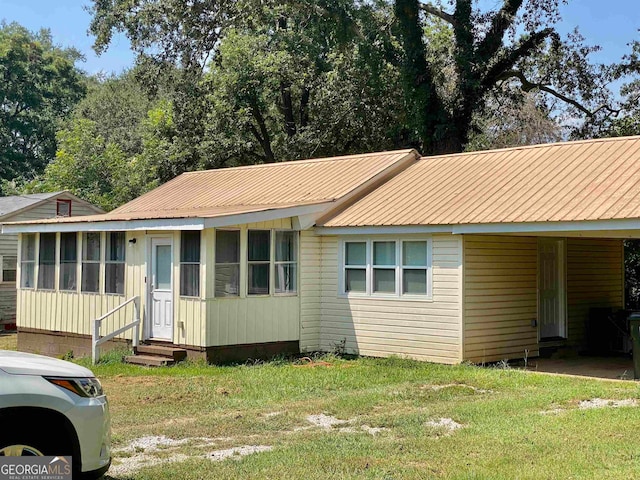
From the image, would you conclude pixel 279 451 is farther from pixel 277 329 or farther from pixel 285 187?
pixel 285 187

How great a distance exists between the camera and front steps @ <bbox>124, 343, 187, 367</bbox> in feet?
48.9

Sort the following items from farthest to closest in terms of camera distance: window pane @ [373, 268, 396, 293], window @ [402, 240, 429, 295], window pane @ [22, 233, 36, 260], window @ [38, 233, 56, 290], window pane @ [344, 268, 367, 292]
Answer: window pane @ [22, 233, 36, 260], window @ [38, 233, 56, 290], window pane @ [344, 268, 367, 292], window pane @ [373, 268, 396, 293], window @ [402, 240, 429, 295]

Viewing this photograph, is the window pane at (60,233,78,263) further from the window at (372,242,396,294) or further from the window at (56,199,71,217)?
the window at (56,199,71,217)

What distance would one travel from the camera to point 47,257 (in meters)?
18.5

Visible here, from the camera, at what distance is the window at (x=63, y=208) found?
2614 cm

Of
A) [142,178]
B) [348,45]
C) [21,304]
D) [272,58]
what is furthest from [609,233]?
[142,178]

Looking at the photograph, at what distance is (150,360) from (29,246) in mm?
5769

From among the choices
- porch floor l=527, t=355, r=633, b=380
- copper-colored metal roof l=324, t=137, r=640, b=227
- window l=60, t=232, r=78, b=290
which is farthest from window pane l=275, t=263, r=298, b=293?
window l=60, t=232, r=78, b=290

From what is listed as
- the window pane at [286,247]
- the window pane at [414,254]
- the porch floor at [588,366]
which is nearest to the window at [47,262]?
the window pane at [286,247]

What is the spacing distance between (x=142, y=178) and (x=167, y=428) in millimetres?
24808

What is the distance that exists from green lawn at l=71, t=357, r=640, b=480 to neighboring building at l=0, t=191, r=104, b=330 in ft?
40.8

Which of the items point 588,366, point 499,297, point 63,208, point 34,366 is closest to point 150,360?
point 499,297

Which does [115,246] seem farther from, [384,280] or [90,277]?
[384,280]

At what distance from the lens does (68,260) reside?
59.0 ft
